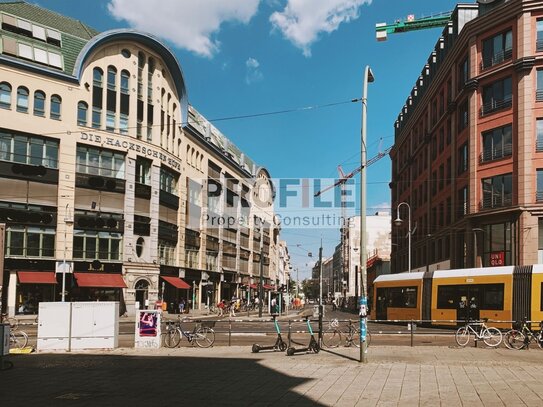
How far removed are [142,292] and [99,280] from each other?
17.6ft

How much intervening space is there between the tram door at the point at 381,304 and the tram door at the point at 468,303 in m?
6.68

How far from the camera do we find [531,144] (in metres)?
37.4

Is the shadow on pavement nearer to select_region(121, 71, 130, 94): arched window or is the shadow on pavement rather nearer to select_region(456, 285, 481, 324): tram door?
select_region(456, 285, 481, 324): tram door

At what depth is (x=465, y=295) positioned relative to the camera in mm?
30859

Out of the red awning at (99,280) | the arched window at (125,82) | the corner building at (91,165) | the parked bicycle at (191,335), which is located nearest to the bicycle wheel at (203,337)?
the parked bicycle at (191,335)

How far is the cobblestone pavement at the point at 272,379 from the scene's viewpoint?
10461mm

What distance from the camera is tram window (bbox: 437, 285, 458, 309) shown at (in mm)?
31484

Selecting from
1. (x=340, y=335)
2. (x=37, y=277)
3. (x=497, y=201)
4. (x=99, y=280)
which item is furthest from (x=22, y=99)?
(x=497, y=201)

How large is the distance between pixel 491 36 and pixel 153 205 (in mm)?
30957

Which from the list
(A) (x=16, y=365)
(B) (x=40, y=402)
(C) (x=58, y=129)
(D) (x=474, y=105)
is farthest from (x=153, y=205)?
(B) (x=40, y=402)

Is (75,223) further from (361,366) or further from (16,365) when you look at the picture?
(361,366)

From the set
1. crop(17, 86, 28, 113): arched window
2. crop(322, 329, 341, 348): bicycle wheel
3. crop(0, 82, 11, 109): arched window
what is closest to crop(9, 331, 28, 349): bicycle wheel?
crop(322, 329, 341, 348): bicycle wheel

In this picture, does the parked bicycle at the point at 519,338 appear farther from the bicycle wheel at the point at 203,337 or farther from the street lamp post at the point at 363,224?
the bicycle wheel at the point at 203,337

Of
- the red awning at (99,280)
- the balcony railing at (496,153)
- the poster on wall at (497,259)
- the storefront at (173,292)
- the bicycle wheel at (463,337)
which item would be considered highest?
the balcony railing at (496,153)
